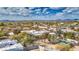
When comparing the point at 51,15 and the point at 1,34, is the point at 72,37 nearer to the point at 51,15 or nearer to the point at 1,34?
the point at 51,15

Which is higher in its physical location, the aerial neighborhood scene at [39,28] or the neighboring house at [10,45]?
the aerial neighborhood scene at [39,28]

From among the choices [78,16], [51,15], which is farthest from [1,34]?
[78,16]

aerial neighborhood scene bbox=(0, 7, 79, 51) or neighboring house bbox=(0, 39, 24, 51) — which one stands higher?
aerial neighborhood scene bbox=(0, 7, 79, 51)
